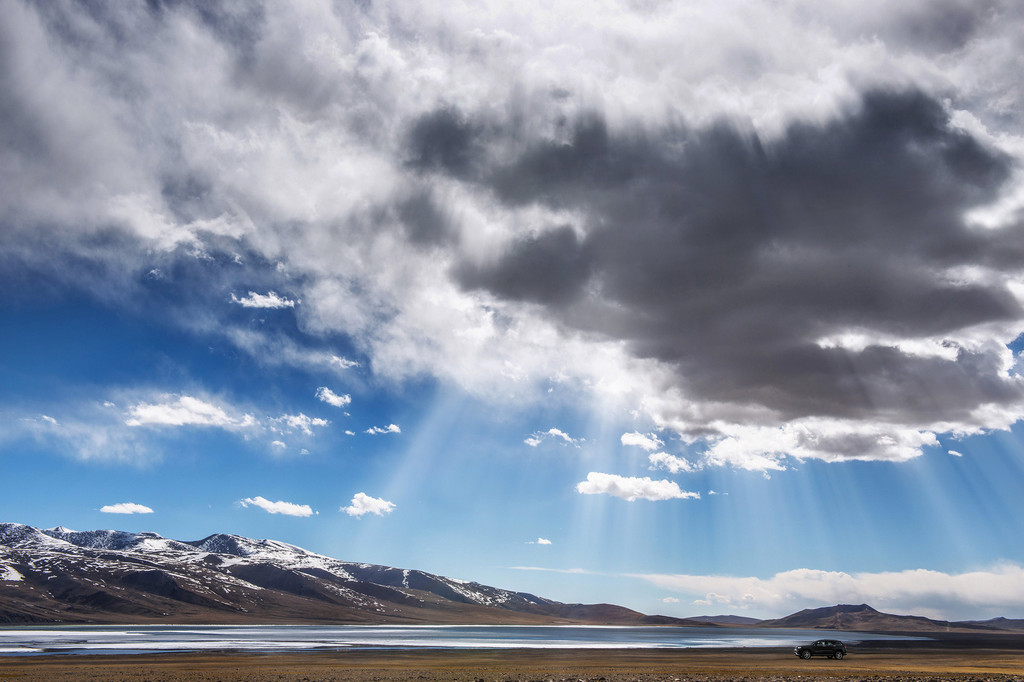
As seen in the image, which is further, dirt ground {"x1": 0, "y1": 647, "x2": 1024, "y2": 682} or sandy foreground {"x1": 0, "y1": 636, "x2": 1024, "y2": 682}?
sandy foreground {"x1": 0, "y1": 636, "x2": 1024, "y2": 682}

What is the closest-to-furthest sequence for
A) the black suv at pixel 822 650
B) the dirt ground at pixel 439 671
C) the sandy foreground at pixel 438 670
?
the dirt ground at pixel 439 671 → the sandy foreground at pixel 438 670 → the black suv at pixel 822 650

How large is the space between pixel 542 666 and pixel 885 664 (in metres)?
→ 40.0

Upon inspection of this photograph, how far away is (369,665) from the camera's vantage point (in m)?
79.6

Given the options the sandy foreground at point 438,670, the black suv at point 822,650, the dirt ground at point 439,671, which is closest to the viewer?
the dirt ground at point 439,671

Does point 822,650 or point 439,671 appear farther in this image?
point 822,650

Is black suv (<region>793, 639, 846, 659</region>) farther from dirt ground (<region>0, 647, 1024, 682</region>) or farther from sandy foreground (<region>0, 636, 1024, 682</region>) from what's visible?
sandy foreground (<region>0, 636, 1024, 682</region>)

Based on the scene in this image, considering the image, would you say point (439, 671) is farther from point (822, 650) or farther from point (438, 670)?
point (822, 650)

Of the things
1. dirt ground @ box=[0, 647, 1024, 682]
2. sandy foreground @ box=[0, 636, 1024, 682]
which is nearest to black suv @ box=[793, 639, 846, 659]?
dirt ground @ box=[0, 647, 1024, 682]

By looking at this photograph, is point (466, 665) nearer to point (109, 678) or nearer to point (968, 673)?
point (109, 678)

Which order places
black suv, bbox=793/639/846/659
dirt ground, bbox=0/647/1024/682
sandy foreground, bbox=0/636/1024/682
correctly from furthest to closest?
black suv, bbox=793/639/846/659 → sandy foreground, bbox=0/636/1024/682 → dirt ground, bbox=0/647/1024/682

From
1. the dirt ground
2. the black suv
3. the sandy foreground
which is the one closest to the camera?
the dirt ground

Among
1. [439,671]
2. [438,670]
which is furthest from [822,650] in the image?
[439,671]

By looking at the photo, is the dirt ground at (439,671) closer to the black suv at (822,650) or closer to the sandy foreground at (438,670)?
the sandy foreground at (438,670)

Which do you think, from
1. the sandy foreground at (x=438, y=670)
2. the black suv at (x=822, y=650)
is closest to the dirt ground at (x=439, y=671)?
the sandy foreground at (x=438, y=670)
